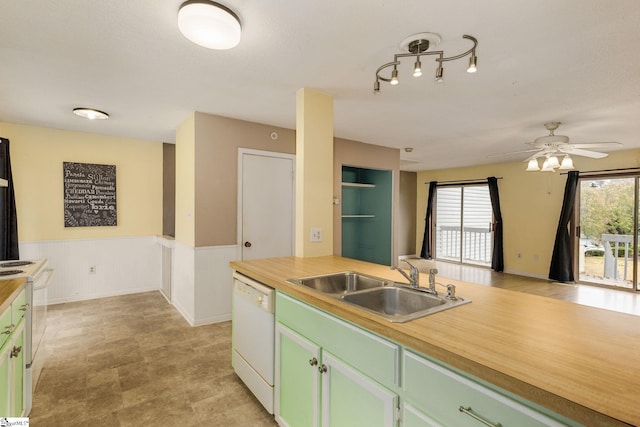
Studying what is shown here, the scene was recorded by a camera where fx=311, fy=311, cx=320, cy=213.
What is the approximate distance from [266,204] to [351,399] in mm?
2877

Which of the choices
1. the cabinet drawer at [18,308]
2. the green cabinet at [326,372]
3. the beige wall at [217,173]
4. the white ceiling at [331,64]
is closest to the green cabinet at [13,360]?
the cabinet drawer at [18,308]

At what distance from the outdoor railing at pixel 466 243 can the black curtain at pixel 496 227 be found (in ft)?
1.12

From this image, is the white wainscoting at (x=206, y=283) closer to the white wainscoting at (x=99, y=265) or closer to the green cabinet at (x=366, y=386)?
the white wainscoting at (x=99, y=265)

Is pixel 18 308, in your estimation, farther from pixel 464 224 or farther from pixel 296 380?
pixel 464 224

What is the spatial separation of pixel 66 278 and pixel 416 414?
5031mm

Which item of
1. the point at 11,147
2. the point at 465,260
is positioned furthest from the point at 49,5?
the point at 465,260

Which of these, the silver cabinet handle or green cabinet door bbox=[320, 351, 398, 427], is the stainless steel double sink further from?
the silver cabinet handle

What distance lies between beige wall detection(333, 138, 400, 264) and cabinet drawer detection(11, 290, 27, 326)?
10.9 feet

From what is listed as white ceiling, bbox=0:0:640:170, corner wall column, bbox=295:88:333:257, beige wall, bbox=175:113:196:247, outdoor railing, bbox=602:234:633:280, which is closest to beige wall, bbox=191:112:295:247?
beige wall, bbox=175:113:196:247

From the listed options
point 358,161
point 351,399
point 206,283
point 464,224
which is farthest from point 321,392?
point 464,224

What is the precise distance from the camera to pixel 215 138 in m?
3.56

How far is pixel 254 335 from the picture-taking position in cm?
209

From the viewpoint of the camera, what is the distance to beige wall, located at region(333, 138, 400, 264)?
458cm

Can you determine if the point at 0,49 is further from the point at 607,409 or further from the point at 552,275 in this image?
the point at 552,275
